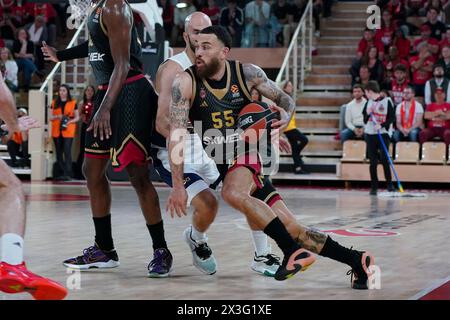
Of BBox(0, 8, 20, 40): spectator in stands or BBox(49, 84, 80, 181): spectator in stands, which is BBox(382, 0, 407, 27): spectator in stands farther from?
BBox(0, 8, 20, 40): spectator in stands

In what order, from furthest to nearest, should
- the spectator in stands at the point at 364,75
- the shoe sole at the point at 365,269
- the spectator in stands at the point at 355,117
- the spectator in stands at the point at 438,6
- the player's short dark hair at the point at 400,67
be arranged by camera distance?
the spectator in stands at the point at 438,6 → the spectator in stands at the point at 364,75 → the player's short dark hair at the point at 400,67 → the spectator in stands at the point at 355,117 → the shoe sole at the point at 365,269

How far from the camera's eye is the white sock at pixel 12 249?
4375 millimetres

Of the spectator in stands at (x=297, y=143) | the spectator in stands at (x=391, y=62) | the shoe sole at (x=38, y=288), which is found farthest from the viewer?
the spectator in stands at (x=391, y=62)

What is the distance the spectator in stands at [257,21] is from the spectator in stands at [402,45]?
267cm

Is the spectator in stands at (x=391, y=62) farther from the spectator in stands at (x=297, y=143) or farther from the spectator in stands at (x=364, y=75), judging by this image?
the spectator in stands at (x=297, y=143)

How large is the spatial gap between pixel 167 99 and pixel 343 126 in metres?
11.1

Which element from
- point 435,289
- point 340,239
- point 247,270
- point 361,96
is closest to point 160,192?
point 361,96

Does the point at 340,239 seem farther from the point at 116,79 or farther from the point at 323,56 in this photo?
the point at 323,56

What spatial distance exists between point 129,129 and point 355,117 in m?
10.4

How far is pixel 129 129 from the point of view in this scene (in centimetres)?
594

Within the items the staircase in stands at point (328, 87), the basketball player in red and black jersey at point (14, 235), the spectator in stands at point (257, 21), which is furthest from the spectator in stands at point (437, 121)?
the basketball player in red and black jersey at point (14, 235)

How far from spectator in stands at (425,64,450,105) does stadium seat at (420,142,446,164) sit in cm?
101

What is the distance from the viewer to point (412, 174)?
607 inches

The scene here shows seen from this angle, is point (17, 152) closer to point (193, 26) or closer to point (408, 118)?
point (408, 118)
